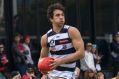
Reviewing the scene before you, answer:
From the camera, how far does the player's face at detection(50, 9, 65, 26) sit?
771cm

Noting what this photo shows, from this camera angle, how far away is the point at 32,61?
51.2 feet

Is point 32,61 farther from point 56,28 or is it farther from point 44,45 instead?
point 56,28

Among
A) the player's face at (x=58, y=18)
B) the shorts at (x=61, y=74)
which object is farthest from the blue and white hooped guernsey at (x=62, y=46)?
the player's face at (x=58, y=18)

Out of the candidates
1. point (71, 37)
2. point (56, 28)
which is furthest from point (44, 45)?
point (71, 37)

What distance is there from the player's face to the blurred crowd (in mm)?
6117

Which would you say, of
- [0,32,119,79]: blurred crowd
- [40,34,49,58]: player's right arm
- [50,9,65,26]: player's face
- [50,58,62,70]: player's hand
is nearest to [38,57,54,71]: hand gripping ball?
[50,58,62,70]: player's hand

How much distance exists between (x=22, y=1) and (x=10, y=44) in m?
1.47

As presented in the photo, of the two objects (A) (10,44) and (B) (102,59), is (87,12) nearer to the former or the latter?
(B) (102,59)

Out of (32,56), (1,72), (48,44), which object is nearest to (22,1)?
(32,56)

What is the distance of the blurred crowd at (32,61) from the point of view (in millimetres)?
14422

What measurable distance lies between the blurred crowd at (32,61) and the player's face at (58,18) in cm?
612

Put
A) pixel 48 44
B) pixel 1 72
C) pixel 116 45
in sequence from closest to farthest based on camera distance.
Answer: pixel 48 44
pixel 1 72
pixel 116 45

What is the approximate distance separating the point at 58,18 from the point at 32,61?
7983 millimetres

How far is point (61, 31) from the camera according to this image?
7.85 meters
